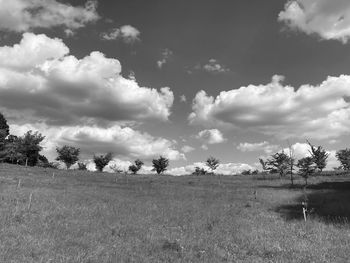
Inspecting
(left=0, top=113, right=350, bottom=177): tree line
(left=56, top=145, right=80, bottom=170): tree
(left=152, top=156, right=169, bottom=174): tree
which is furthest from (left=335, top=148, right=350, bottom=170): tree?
(left=56, top=145, right=80, bottom=170): tree

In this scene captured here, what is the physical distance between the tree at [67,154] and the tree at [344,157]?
71.9 meters

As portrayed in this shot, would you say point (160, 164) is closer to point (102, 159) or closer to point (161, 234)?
point (102, 159)

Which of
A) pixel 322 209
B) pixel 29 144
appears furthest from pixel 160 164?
pixel 322 209

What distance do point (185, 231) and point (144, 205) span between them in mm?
10173

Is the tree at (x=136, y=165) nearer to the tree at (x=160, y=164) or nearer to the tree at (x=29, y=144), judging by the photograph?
the tree at (x=160, y=164)

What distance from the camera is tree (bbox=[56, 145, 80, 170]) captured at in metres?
102

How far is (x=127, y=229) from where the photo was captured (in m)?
18.4

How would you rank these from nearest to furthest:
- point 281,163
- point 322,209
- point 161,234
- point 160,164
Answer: point 161,234 → point 322,209 → point 281,163 → point 160,164

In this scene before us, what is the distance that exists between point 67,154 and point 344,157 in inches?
2941

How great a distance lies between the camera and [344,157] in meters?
97.1

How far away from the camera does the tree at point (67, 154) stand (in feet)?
334

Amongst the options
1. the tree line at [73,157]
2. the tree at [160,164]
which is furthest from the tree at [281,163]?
the tree at [160,164]

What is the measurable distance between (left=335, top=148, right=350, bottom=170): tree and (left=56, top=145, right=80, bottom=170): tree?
71916 mm

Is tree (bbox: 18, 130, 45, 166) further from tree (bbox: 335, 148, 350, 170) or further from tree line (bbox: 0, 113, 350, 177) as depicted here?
tree (bbox: 335, 148, 350, 170)
